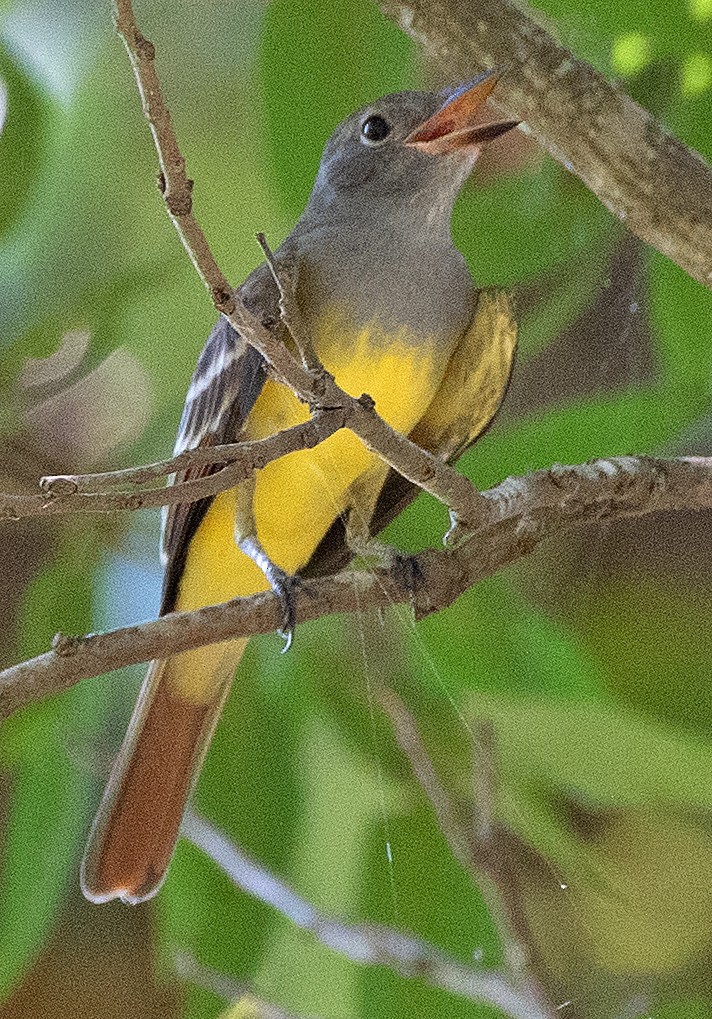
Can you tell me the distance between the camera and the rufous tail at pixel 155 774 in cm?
94

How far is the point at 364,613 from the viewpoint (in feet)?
3.08

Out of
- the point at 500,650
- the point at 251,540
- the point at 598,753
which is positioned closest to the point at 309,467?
the point at 251,540

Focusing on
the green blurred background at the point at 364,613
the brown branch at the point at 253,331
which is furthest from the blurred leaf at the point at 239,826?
the brown branch at the point at 253,331

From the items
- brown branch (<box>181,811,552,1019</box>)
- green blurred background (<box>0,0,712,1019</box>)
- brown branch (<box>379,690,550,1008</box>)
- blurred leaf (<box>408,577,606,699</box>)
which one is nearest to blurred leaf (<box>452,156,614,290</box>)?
green blurred background (<box>0,0,712,1019</box>)

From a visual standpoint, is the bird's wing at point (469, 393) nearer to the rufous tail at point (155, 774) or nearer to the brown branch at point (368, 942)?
the rufous tail at point (155, 774)

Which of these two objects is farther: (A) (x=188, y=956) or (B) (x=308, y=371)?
(A) (x=188, y=956)

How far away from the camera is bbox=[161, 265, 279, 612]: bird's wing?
858mm

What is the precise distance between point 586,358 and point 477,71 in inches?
8.9

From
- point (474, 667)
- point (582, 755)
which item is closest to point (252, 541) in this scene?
point (474, 667)

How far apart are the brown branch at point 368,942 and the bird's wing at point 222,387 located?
0.24 meters

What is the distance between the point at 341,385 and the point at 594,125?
249mm

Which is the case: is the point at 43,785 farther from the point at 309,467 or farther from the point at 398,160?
the point at 398,160

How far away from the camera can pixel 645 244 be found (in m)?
0.92

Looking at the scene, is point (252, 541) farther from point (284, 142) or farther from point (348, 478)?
point (284, 142)
